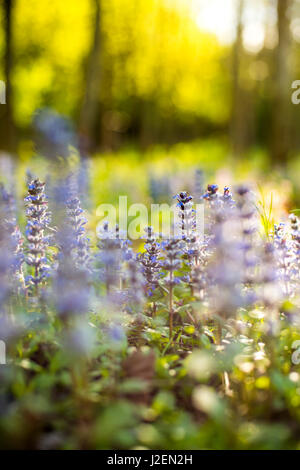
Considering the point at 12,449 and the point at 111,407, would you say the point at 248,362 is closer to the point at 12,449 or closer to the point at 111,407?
the point at 111,407

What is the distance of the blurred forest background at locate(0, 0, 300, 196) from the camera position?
1030cm

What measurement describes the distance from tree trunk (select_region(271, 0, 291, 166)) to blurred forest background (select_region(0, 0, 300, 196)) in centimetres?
2

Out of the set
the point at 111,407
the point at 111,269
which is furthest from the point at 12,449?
the point at 111,269

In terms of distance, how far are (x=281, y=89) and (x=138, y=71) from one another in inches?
538

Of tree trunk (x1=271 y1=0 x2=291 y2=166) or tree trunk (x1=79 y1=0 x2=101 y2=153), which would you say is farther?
tree trunk (x1=79 y1=0 x2=101 y2=153)

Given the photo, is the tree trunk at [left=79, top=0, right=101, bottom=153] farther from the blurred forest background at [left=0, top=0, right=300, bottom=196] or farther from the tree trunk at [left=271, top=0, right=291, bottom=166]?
the tree trunk at [left=271, top=0, right=291, bottom=166]

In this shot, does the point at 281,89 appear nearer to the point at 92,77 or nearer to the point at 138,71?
the point at 92,77

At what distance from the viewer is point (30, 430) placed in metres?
1.84

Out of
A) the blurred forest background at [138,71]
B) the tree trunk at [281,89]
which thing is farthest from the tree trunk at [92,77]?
the tree trunk at [281,89]

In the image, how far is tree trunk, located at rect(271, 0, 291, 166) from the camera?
31.2 feet

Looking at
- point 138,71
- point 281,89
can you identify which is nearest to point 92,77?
point 281,89

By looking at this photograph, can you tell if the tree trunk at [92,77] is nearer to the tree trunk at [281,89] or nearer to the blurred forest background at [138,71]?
the blurred forest background at [138,71]

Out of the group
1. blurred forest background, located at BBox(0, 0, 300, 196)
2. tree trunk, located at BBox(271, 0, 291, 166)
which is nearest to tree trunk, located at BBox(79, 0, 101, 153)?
blurred forest background, located at BBox(0, 0, 300, 196)

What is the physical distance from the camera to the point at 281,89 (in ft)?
32.7
